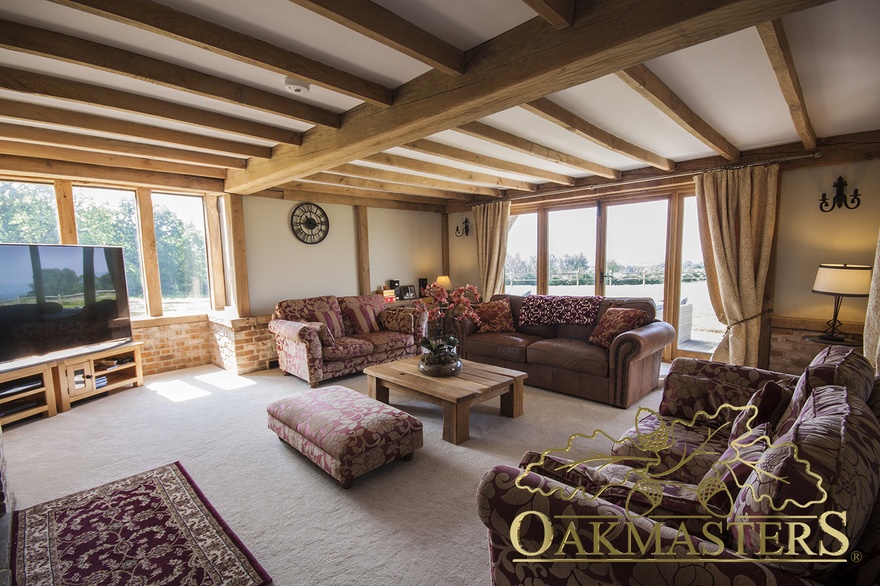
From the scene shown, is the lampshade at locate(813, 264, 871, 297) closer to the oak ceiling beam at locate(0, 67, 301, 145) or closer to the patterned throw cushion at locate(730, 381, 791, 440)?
the patterned throw cushion at locate(730, 381, 791, 440)

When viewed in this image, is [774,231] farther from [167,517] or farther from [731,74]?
[167,517]

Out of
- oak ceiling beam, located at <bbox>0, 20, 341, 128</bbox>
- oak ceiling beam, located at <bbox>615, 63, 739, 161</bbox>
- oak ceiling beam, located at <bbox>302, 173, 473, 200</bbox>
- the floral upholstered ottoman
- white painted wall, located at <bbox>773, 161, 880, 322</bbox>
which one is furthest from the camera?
oak ceiling beam, located at <bbox>302, 173, 473, 200</bbox>

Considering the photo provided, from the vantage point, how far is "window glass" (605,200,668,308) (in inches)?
192

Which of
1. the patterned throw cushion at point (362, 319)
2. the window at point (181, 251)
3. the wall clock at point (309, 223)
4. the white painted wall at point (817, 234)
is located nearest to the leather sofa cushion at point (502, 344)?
the patterned throw cushion at point (362, 319)

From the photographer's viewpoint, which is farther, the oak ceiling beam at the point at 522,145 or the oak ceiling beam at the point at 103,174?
the oak ceiling beam at the point at 103,174

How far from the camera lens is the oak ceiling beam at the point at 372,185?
4.42 metres

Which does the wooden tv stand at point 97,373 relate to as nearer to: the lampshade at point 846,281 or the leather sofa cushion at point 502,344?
the leather sofa cushion at point 502,344

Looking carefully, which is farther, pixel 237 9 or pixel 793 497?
pixel 237 9

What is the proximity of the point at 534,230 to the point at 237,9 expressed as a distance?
16.6 feet

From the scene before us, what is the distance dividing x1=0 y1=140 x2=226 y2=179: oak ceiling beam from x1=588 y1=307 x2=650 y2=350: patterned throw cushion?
4.39 meters

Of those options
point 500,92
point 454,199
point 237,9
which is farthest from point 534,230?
point 237,9

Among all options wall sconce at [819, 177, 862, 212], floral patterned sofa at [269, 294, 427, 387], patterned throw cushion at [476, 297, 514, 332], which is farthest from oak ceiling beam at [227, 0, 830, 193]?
wall sconce at [819, 177, 862, 212]

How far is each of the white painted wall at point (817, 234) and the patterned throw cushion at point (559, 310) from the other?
5.81 ft

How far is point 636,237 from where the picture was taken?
5.04 metres
